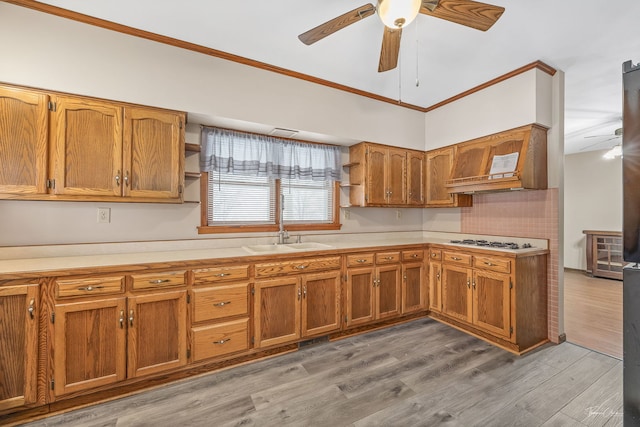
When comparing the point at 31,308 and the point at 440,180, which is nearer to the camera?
the point at 31,308

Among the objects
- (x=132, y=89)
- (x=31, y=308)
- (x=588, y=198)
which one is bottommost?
(x=31, y=308)

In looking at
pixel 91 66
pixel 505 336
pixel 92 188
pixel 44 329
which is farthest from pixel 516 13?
pixel 44 329

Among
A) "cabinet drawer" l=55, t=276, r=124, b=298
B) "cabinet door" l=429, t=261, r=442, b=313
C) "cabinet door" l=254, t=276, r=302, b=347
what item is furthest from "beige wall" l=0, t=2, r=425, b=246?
"cabinet door" l=429, t=261, r=442, b=313

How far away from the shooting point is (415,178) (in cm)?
379

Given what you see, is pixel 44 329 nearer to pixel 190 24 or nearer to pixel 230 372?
pixel 230 372

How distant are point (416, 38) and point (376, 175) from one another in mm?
1486

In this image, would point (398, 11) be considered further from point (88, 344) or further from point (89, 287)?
point (88, 344)

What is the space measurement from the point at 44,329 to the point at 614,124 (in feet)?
23.3

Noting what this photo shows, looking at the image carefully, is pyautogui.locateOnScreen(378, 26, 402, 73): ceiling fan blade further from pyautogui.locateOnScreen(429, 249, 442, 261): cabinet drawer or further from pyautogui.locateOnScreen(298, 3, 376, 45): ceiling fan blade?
pyautogui.locateOnScreen(429, 249, 442, 261): cabinet drawer

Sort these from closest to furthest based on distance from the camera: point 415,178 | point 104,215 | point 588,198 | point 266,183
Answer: point 104,215 → point 266,183 → point 415,178 → point 588,198

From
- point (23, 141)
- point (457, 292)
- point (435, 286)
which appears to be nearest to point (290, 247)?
point (435, 286)

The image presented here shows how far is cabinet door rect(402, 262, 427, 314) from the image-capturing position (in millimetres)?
3248

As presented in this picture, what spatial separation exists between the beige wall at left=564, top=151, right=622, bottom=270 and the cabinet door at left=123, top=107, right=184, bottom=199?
7224 mm

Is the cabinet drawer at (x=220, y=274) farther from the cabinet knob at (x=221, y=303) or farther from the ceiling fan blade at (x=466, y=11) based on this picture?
the ceiling fan blade at (x=466, y=11)
